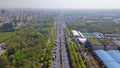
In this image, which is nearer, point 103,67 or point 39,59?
point 103,67

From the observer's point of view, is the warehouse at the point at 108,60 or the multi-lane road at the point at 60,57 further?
the multi-lane road at the point at 60,57

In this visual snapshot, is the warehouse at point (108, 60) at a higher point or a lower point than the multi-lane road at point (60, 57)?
higher

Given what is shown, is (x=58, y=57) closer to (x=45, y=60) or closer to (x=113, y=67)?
(x=45, y=60)

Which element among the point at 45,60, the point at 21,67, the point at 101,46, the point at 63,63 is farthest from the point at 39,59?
the point at 101,46

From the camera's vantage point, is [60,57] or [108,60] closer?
[108,60]

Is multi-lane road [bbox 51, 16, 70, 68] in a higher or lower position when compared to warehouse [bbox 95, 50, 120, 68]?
lower

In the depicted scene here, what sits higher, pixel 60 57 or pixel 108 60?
pixel 108 60

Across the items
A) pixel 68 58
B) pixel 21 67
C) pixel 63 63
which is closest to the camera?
pixel 21 67

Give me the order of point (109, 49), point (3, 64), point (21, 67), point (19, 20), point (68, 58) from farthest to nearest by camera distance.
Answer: point (19, 20) < point (109, 49) < point (68, 58) < point (3, 64) < point (21, 67)

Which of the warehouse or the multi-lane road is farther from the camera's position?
the multi-lane road
